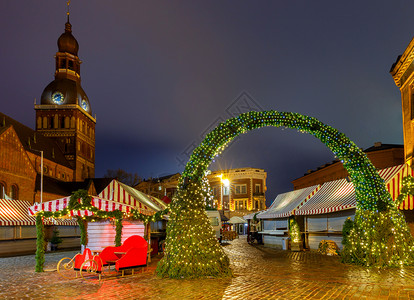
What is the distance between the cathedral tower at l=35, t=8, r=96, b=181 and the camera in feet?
229

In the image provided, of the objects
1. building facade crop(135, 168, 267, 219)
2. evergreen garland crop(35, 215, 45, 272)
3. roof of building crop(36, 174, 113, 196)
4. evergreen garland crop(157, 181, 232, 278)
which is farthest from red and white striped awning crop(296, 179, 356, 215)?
building facade crop(135, 168, 267, 219)

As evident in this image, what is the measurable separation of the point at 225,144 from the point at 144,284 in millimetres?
4902

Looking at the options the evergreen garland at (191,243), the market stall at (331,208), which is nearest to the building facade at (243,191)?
the market stall at (331,208)

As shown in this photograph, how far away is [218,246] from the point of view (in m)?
11.8

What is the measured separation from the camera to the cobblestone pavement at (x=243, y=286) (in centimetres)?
881

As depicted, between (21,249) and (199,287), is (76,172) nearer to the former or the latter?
(21,249)

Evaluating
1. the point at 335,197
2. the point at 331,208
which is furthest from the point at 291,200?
the point at 331,208

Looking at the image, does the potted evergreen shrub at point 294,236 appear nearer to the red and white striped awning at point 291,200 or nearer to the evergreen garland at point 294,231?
the evergreen garland at point 294,231

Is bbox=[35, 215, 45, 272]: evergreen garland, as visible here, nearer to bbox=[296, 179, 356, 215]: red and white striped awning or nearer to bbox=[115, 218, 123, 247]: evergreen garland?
bbox=[115, 218, 123, 247]: evergreen garland

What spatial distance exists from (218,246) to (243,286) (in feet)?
6.51

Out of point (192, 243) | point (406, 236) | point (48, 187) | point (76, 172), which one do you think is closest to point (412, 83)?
point (406, 236)

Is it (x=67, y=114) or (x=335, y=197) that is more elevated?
(x=67, y=114)

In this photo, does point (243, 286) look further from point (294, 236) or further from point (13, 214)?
point (13, 214)

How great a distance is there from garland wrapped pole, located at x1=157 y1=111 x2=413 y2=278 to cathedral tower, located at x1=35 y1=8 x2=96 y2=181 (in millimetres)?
59589
